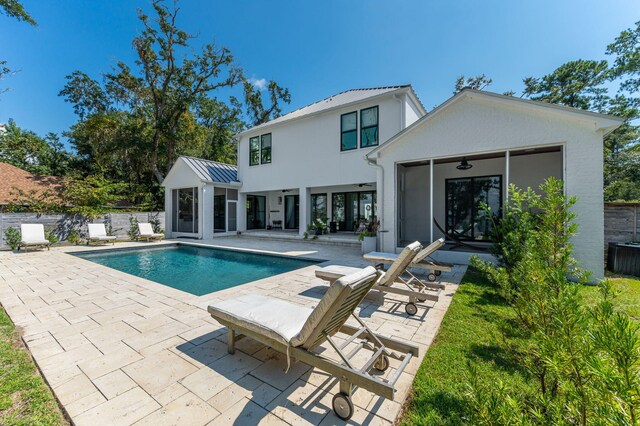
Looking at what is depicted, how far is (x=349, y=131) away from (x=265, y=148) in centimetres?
591

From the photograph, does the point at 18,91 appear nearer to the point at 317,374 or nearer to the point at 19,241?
the point at 19,241

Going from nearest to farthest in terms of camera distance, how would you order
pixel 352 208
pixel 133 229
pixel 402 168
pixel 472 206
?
pixel 472 206, pixel 402 168, pixel 133 229, pixel 352 208

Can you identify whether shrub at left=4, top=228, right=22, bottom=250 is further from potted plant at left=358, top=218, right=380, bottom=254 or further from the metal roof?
potted plant at left=358, top=218, right=380, bottom=254

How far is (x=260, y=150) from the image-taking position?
1684cm

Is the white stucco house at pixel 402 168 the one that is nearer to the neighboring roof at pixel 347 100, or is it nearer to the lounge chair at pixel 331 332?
the neighboring roof at pixel 347 100

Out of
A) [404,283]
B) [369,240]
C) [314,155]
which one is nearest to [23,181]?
[314,155]

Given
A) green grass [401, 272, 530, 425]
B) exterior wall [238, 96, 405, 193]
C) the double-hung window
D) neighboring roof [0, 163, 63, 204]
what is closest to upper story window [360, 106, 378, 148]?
exterior wall [238, 96, 405, 193]

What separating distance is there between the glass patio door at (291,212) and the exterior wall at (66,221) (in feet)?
27.7

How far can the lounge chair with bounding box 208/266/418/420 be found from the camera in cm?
227

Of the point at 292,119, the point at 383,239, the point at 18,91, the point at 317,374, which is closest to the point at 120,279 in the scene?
the point at 317,374

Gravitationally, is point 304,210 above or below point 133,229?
above

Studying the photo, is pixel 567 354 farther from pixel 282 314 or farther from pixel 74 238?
pixel 74 238

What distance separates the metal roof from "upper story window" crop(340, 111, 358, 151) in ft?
26.9

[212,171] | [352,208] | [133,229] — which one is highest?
[212,171]
